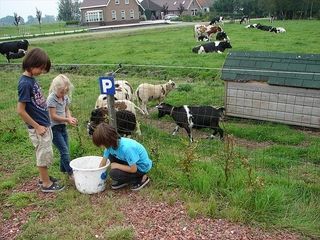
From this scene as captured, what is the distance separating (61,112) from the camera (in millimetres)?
5246

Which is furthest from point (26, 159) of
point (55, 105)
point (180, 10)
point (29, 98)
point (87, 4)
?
point (180, 10)

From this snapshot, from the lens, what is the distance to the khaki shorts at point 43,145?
4891 millimetres

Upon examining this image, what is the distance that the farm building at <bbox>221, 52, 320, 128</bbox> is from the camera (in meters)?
8.05

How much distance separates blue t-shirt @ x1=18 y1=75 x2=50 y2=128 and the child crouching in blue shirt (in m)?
0.75

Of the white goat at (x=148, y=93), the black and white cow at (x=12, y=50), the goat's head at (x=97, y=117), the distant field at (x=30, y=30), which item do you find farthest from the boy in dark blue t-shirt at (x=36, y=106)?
the distant field at (x=30, y=30)

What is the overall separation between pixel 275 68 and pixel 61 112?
5.25 metres

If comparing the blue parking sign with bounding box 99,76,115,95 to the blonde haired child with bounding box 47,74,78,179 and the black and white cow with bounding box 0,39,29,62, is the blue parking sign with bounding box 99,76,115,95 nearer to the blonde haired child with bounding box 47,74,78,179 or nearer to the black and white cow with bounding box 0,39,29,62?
the blonde haired child with bounding box 47,74,78,179

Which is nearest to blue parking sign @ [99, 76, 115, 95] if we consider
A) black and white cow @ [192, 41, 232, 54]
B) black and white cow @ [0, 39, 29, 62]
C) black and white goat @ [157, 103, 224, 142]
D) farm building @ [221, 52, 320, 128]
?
black and white goat @ [157, 103, 224, 142]

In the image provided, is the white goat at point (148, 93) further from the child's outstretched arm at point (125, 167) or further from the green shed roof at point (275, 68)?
the child's outstretched arm at point (125, 167)

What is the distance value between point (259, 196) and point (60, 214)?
241 cm

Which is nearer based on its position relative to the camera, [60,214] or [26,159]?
[60,214]

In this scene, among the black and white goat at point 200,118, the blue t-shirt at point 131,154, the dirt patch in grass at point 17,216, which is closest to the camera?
the dirt patch in grass at point 17,216

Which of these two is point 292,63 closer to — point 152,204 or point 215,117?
point 215,117

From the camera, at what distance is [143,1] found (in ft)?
275
